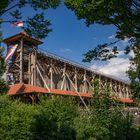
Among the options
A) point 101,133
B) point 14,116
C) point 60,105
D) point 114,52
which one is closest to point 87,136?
point 101,133

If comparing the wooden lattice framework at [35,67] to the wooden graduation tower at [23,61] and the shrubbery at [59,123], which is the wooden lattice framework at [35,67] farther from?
the shrubbery at [59,123]

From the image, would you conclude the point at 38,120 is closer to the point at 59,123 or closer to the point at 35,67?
the point at 59,123

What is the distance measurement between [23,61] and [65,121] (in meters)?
37.2

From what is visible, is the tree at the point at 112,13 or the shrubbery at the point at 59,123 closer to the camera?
the tree at the point at 112,13

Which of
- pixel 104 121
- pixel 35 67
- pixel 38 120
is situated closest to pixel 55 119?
pixel 38 120

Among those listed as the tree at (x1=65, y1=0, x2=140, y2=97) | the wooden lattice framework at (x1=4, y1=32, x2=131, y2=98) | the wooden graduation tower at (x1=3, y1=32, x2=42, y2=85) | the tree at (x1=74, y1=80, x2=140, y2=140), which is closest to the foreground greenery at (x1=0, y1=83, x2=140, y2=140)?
the tree at (x1=74, y1=80, x2=140, y2=140)

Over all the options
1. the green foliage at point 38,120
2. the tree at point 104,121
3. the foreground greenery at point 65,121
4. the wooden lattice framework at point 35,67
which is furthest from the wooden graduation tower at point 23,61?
the tree at point 104,121

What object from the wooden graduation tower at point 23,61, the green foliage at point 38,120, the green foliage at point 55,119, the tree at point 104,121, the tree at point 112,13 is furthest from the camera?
the wooden graduation tower at point 23,61

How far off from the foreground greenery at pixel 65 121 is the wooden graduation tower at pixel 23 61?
109 ft

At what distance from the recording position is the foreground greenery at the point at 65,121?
18.2 meters

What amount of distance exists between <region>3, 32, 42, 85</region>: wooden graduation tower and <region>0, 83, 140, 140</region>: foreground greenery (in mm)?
33157

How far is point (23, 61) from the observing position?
5634cm

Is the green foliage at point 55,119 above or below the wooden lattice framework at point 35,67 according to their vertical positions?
below

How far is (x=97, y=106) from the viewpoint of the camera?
803 inches
